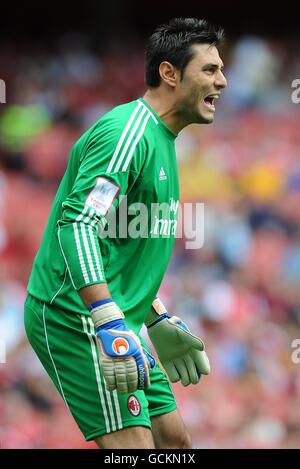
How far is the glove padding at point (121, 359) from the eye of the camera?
3.67 meters

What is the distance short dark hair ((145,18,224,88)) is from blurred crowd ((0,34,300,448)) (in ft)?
15.1

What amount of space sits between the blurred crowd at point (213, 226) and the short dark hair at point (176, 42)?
15.1 feet

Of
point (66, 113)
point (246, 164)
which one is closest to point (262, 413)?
point (246, 164)

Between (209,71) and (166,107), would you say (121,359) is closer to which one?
(166,107)

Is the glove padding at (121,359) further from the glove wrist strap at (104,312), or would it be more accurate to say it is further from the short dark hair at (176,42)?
the short dark hair at (176,42)

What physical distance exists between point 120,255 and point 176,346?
800mm

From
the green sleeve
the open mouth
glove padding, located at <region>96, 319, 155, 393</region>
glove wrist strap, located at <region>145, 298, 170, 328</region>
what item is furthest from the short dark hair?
glove padding, located at <region>96, 319, 155, 393</region>

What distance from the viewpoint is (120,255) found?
13.5 ft

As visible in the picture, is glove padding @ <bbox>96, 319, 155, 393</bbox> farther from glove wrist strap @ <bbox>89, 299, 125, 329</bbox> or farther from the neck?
the neck

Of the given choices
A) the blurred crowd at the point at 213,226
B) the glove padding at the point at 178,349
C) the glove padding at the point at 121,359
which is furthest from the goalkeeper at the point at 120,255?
the blurred crowd at the point at 213,226

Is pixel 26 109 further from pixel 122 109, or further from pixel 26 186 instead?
pixel 122 109

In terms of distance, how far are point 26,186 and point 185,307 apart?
86.9 inches

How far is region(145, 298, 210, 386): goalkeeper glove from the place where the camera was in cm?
467

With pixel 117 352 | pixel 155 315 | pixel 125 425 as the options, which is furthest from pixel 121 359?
pixel 155 315
